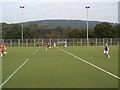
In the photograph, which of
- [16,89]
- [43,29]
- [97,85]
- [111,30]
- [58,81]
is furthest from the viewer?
[43,29]

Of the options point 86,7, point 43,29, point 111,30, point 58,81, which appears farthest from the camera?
point 43,29

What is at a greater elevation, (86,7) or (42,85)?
(86,7)

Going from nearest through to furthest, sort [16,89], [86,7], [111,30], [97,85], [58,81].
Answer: [16,89]
[97,85]
[58,81]
[86,7]
[111,30]

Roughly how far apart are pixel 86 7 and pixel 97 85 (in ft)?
230

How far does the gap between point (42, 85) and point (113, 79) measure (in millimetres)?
3172

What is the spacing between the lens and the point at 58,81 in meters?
11.8

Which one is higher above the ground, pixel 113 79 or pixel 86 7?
pixel 86 7

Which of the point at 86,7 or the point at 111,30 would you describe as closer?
the point at 86,7

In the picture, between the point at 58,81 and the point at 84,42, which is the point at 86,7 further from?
the point at 58,81

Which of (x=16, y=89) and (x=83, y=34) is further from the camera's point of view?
(x=83, y=34)

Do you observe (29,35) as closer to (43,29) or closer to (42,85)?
(43,29)

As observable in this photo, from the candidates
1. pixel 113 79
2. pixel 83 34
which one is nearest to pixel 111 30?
pixel 83 34

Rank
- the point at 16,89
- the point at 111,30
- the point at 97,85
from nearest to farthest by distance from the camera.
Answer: the point at 16,89
the point at 97,85
the point at 111,30

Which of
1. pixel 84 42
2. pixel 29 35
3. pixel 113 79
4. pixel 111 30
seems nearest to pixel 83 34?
pixel 111 30
